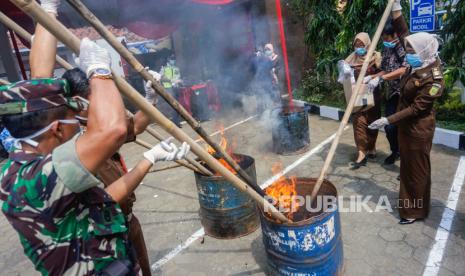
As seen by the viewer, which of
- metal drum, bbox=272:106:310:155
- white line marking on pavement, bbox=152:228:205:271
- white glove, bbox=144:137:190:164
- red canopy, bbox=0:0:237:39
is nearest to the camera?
white glove, bbox=144:137:190:164

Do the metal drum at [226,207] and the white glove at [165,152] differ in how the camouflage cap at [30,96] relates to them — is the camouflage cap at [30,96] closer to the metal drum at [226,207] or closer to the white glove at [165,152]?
the white glove at [165,152]

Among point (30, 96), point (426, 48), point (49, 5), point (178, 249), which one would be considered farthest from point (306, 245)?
point (49, 5)

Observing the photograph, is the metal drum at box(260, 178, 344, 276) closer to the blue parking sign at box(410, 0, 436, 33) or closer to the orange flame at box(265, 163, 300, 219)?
the orange flame at box(265, 163, 300, 219)

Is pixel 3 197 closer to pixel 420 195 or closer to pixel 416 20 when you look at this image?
pixel 420 195

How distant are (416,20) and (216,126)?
6296 mm

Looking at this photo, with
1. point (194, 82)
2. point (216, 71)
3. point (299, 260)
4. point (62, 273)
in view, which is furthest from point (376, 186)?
point (216, 71)

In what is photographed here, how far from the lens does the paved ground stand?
380cm

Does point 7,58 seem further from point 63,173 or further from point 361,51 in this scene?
point 63,173

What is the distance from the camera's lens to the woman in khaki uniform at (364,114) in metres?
6.05

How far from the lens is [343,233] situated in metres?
4.39

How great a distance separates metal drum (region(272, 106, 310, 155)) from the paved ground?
0.91ft

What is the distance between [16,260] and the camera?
479cm

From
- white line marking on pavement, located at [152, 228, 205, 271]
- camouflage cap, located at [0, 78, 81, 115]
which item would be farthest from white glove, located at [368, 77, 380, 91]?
camouflage cap, located at [0, 78, 81, 115]

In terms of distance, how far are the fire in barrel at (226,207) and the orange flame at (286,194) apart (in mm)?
702
